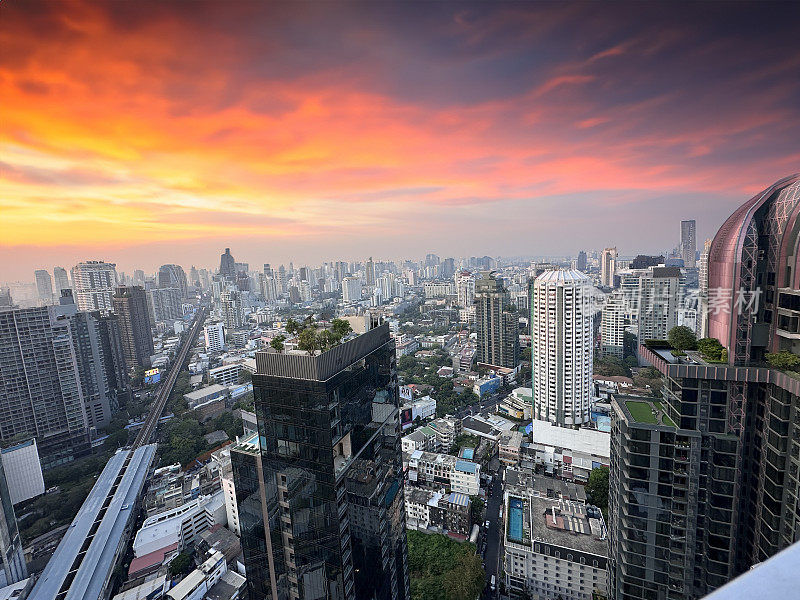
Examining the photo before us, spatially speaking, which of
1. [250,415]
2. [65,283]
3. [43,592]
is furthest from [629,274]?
[65,283]

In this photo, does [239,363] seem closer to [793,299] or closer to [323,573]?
[323,573]

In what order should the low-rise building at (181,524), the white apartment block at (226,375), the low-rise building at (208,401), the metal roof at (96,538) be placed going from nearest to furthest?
the metal roof at (96,538)
the low-rise building at (181,524)
the low-rise building at (208,401)
the white apartment block at (226,375)

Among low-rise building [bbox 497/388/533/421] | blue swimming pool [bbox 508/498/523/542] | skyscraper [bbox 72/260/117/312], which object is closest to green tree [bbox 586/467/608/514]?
blue swimming pool [bbox 508/498/523/542]

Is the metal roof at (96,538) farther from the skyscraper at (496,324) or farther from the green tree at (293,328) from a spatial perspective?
the skyscraper at (496,324)

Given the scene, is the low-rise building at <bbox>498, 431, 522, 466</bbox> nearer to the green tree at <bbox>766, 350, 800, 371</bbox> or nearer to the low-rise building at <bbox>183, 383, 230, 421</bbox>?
the green tree at <bbox>766, 350, 800, 371</bbox>

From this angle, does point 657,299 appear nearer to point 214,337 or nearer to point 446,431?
point 446,431

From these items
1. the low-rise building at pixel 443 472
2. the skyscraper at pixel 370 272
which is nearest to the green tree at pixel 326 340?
the low-rise building at pixel 443 472
